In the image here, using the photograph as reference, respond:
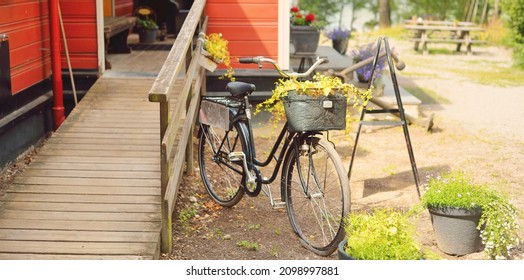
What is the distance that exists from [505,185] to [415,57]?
12.4 meters

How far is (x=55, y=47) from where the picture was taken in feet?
28.2

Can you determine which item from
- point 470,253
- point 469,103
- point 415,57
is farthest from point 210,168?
point 415,57

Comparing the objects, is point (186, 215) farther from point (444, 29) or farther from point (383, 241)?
point (444, 29)

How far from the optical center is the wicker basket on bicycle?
5613mm

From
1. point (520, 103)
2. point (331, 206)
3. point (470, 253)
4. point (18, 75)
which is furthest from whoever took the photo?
point (520, 103)

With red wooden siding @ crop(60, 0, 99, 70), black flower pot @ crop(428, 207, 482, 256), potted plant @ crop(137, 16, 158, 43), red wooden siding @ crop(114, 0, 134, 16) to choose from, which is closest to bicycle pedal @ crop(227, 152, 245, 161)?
black flower pot @ crop(428, 207, 482, 256)

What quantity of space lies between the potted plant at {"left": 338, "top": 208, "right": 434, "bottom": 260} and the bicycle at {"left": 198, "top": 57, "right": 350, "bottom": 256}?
0.57 m

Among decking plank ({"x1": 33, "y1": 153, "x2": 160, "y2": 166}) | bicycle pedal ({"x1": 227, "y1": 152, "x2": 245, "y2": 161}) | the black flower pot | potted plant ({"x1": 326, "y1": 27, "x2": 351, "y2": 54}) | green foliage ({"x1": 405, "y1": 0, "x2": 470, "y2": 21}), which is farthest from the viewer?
green foliage ({"x1": 405, "y1": 0, "x2": 470, "y2": 21})

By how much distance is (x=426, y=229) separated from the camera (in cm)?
664

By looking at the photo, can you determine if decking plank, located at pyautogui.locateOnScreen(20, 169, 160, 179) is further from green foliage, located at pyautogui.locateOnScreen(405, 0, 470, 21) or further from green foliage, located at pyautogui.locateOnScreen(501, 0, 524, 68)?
green foliage, located at pyautogui.locateOnScreen(405, 0, 470, 21)

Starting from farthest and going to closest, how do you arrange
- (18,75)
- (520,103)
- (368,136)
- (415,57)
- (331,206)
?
(415,57)
(520,103)
(368,136)
(18,75)
(331,206)

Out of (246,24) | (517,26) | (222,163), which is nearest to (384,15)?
(517,26)

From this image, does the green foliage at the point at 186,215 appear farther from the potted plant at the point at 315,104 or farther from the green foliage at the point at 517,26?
the green foliage at the point at 517,26

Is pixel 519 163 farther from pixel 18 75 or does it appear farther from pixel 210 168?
pixel 18 75
